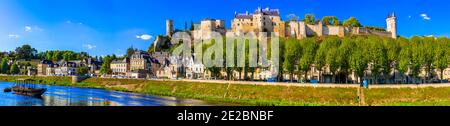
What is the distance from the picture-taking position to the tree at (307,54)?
4775cm

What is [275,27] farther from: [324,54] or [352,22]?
[324,54]

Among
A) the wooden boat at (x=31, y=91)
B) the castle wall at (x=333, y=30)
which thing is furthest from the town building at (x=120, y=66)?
the castle wall at (x=333, y=30)

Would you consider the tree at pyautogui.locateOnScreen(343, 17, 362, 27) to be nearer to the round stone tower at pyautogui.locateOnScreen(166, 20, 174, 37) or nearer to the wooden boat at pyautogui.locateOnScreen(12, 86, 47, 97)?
the round stone tower at pyautogui.locateOnScreen(166, 20, 174, 37)

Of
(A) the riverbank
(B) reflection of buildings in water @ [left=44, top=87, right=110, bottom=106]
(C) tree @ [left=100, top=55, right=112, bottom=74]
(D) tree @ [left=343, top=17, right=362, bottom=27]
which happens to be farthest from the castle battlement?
(B) reflection of buildings in water @ [left=44, top=87, right=110, bottom=106]

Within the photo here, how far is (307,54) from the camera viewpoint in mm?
48375

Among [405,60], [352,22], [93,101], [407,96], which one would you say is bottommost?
[93,101]

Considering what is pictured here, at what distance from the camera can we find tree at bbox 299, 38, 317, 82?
4775cm

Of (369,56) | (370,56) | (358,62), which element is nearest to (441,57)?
(370,56)

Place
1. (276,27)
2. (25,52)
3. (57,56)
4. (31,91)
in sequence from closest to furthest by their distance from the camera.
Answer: (31,91) → (276,27) → (57,56) → (25,52)

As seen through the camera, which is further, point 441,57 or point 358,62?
point 441,57
